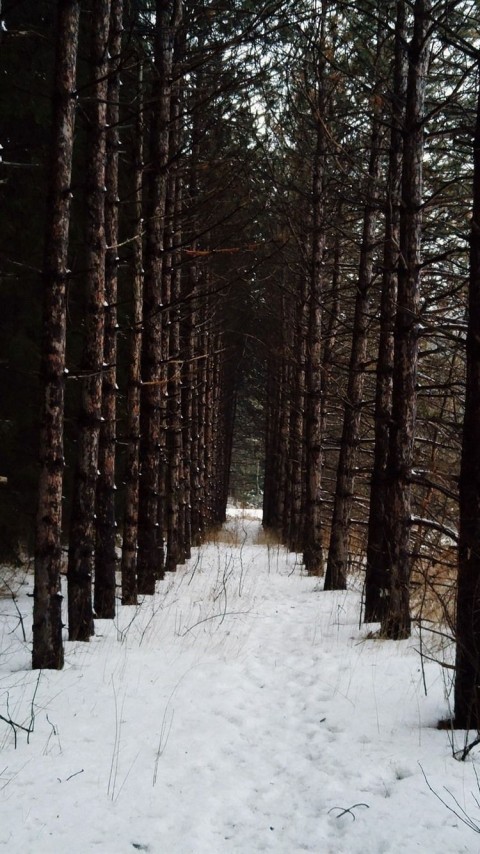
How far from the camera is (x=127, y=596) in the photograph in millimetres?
8703

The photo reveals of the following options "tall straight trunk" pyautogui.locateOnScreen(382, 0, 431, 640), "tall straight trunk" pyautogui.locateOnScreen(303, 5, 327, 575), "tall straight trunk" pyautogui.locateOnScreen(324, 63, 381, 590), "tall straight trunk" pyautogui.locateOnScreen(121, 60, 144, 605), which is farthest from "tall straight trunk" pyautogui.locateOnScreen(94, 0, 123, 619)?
"tall straight trunk" pyautogui.locateOnScreen(303, 5, 327, 575)

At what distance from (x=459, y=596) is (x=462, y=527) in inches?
17.8

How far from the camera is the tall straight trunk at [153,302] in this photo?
28.7ft

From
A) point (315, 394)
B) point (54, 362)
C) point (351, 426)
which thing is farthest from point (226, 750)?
point (315, 394)

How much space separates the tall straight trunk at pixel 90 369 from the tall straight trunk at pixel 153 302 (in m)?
1.61

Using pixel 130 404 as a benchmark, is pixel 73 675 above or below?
below

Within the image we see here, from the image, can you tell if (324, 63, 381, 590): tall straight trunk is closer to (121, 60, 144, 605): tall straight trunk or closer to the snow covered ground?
(121, 60, 144, 605): tall straight trunk

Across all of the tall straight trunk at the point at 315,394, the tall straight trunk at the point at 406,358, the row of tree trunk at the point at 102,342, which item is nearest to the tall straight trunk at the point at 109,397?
the row of tree trunk at the point at 102,342

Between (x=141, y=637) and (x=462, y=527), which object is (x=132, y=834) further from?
(x=141, y=637)

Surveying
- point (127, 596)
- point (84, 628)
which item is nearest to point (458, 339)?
point (84, 628)

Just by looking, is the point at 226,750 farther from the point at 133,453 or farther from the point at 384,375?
the point at 384,375

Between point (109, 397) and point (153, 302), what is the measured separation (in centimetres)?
184

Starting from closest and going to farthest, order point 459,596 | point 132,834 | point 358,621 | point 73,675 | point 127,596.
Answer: point 132,834 → point 459,596 → point 73,675 → point 358,621 → point 127,596

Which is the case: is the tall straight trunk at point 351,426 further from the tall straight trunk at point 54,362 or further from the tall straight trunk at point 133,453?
the tall straight trunk at point 54,362
